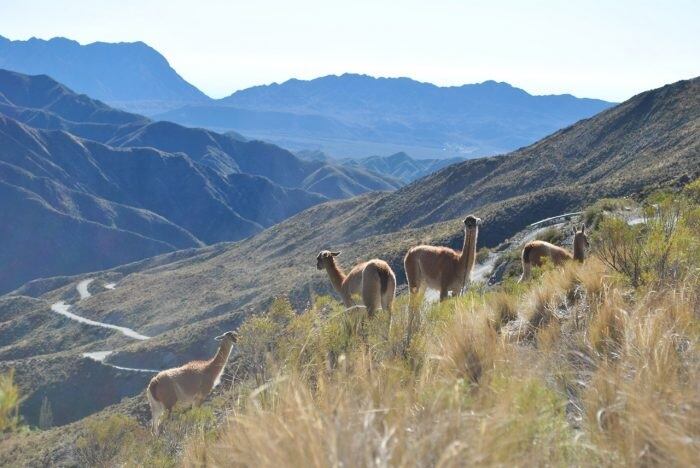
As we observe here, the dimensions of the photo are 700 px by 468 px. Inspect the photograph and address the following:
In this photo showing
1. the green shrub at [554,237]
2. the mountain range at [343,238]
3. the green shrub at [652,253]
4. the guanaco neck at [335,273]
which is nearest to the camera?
the green shrub at [652,253]

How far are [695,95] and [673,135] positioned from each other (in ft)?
46.7

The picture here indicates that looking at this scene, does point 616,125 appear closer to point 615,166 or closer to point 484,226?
point 615,166

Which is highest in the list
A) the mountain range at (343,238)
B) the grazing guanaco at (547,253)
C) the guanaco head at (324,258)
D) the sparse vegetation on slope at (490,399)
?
the sparse vegetation on slope at (490,399)

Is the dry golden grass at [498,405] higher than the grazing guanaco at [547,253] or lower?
higher

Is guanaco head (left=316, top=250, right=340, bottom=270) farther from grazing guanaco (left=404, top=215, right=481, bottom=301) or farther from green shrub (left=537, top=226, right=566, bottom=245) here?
green shrub (left=537, top=226, right=566, bottom=245)

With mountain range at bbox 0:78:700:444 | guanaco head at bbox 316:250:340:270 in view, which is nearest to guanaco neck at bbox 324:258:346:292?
guanaco head at bbox 316:250:340:270

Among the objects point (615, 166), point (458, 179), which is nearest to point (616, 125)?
point (615, 166)

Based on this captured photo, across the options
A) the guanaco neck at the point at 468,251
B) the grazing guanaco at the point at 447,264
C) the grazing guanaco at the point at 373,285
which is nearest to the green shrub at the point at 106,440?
the grazing guanaco at the point at 373,285

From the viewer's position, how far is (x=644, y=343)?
4277mm

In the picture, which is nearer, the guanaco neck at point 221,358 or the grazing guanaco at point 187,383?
the grazing guanaco at point 187,383

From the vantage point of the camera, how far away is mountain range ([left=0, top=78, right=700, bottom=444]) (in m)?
55.3

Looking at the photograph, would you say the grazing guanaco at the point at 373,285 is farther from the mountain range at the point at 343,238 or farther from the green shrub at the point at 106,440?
the mountain range at the point at 343,238

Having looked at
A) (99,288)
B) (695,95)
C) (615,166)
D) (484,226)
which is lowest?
(99,288)

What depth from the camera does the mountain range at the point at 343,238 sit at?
55.3 m
